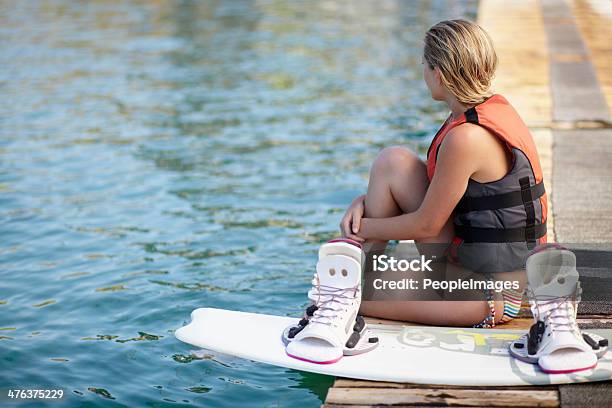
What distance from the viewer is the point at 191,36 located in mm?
16062

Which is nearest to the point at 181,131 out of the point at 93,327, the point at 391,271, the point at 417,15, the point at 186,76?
the point at 186,76

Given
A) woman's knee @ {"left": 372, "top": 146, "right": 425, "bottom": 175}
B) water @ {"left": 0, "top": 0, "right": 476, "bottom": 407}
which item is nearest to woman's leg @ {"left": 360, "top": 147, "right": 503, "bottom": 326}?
woman's knee @ {"left": 372, "top": 146, "right": 425, "bottom": 175}

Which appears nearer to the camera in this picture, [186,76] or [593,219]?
[593,219]

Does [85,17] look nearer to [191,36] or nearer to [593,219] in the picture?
[191,36]

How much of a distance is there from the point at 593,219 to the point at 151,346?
2.71 metres

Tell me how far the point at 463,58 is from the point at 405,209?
672 mm

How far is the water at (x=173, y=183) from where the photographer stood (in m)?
4.57

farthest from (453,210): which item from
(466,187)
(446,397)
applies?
(446,397)

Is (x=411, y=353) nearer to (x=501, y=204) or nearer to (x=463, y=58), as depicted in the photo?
(x=501, y=204)

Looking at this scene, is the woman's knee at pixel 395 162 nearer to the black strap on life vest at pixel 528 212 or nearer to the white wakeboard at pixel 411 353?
the black strap on life vest at pixel 528 212

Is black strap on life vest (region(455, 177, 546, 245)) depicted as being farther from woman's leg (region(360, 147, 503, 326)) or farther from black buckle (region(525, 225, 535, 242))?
woman's leg (region(360, 147, 503, 326))

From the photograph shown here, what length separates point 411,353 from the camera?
12.3 ft

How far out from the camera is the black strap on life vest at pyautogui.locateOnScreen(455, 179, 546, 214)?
149 inches

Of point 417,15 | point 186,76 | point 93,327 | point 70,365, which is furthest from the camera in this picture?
point 417,15
